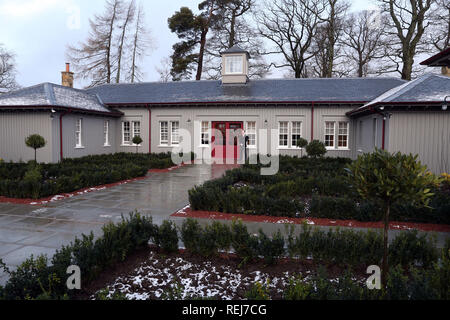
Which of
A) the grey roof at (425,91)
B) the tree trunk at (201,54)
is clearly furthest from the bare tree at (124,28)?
the grey roof at (425,91)

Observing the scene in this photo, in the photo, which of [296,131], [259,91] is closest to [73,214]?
[296,131]

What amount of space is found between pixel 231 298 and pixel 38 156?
15210 millimetres

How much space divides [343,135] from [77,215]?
15607 mm

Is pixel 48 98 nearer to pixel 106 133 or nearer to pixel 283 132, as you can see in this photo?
pixel 106 133

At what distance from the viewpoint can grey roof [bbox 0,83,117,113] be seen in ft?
50.3

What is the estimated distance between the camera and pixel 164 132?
67.9 feet

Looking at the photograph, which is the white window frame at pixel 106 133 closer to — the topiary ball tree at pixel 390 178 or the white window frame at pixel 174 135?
the white window frame at pixel 174 135

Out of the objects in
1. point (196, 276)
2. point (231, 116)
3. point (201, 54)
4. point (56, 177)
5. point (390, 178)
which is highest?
point (201, 54)

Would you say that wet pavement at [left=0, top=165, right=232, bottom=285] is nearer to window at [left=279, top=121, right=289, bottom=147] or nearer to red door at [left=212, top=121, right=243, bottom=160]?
red door at [left=212, top=121, right=243, bottom=160]

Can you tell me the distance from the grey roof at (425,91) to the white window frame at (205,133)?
1014 cm

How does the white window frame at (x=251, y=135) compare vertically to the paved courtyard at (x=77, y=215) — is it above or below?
above

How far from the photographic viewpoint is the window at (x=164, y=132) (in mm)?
20609

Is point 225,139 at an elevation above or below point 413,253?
above
